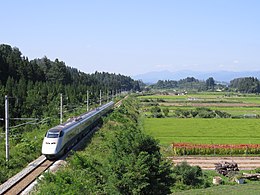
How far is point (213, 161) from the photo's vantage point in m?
35.7

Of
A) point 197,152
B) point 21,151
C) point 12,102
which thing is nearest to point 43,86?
point 12,102

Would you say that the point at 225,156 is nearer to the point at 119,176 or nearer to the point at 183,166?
the point at 183,166

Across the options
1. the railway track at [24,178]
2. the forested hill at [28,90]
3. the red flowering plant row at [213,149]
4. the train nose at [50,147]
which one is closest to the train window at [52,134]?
the train nose at [50,147]

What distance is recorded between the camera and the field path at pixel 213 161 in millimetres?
33812

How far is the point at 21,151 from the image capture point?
2689 centimetres

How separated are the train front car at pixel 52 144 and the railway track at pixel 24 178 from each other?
23.9 inches

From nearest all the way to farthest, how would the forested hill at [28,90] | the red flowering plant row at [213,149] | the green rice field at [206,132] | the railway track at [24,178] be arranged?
the railway track at [24,178], the red flowering plant row at [213,149], the green rice field at [206,132], the forested hill at [28,90]

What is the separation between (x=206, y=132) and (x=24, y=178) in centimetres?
3617

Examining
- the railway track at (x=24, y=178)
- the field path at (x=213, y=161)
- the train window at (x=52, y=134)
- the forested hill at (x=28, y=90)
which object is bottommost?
the field path at (x=213, y=161)

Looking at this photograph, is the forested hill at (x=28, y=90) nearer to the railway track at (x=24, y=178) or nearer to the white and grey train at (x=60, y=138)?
the white and grey train at (x=60, y=138)

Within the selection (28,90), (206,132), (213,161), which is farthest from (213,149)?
(28,90)

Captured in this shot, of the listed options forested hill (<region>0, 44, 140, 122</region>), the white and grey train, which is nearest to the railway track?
the white and grey train

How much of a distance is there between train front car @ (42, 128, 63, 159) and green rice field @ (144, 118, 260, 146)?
1652 cm

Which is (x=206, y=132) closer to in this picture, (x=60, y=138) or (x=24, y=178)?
(x=60, y=138)
